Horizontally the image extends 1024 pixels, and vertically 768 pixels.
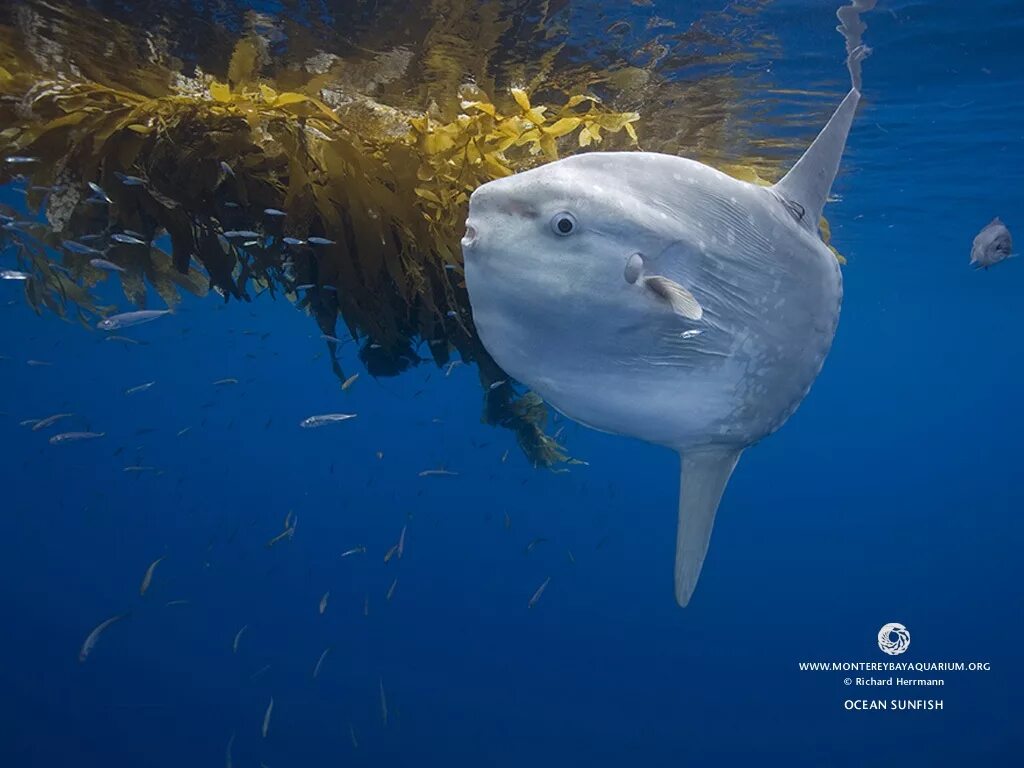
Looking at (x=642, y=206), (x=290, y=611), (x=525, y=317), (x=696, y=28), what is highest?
(x=696, y=28)

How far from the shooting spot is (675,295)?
178 centimetres

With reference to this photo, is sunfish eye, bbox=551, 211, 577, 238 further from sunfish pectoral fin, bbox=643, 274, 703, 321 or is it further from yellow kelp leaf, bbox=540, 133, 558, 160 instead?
yellow kelp leaf, bbox=540, 133, 558, 160

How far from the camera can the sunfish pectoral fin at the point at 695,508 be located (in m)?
2.55

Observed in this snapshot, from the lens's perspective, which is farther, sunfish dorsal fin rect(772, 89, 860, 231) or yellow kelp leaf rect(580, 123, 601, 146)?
yellow kelp leaf rect(580, 123, 601, 146)

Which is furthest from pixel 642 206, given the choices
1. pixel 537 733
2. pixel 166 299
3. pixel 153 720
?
pixel 153 720

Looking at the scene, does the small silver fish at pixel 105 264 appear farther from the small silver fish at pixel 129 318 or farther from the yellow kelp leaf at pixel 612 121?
the yellow kelp leaf at pixel 612 121

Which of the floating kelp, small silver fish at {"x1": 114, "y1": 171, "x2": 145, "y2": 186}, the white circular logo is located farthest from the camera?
the white circular logo

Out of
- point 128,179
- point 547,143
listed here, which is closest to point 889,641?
point 547,143

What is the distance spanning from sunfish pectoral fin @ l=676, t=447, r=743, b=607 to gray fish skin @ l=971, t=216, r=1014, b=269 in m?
5.65

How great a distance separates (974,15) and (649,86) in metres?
3.45

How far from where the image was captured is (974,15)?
707 cm

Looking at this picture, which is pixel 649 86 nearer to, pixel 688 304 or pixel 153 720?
pixel 688 304

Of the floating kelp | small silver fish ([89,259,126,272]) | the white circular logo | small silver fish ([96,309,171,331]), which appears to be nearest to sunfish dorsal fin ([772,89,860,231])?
the floating kelp

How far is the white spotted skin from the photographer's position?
5.82ft
